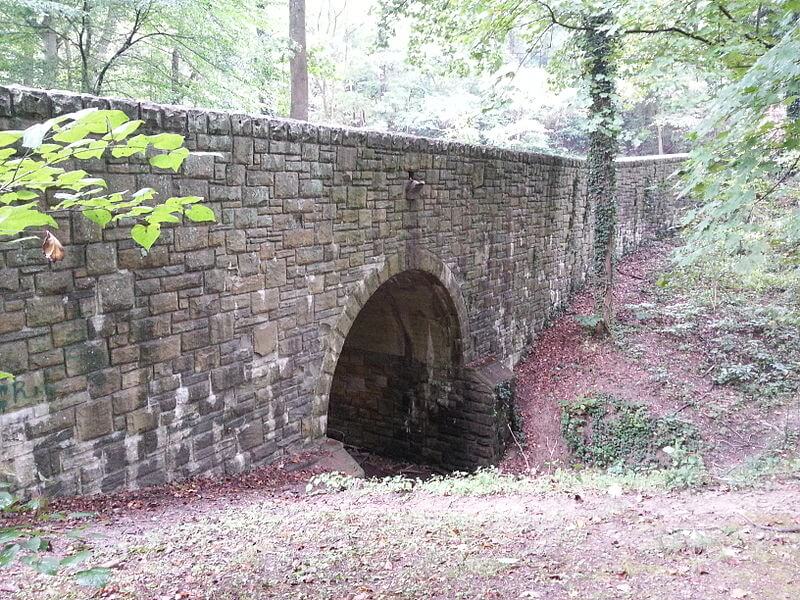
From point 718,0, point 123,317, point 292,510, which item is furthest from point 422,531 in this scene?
point 718,0

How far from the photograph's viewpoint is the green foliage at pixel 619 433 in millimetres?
8633

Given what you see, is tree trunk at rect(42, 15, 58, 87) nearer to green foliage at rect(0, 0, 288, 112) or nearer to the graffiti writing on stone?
green foliage at rect(0, 0, 288, 112)

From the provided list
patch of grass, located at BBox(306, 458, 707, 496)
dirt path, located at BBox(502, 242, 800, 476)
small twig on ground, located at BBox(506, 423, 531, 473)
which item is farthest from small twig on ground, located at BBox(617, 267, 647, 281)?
patch of grass, located at BBox(306, 458, 707, 496)

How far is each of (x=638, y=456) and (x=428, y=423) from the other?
3213 millimetres

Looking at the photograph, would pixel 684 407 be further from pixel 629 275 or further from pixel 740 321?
pixel 629 275

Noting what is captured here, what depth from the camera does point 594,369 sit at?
10.8 m

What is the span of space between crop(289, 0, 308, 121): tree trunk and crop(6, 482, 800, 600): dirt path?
9994mm

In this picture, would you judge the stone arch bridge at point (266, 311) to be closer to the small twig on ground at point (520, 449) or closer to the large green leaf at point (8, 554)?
the small twig on ground at point (520, 449)

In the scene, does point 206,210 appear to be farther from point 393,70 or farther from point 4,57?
point 393,70

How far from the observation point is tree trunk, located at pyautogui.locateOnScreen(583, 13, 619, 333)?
10.4m

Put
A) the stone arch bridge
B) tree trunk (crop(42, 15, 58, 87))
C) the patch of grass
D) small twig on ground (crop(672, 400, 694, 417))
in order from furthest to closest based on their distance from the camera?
1. tree trunk (crop(42, 15, 58, 87))
2. small twig on ground (crop(672, 400, 694, 417))
3. the patch of grass
4. the stone arch bridge

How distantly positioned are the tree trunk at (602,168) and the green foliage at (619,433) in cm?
252

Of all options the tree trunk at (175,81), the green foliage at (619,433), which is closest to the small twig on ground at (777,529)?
the green foliage at (619,433)

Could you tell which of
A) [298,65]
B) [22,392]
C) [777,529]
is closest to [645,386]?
[777,529]
